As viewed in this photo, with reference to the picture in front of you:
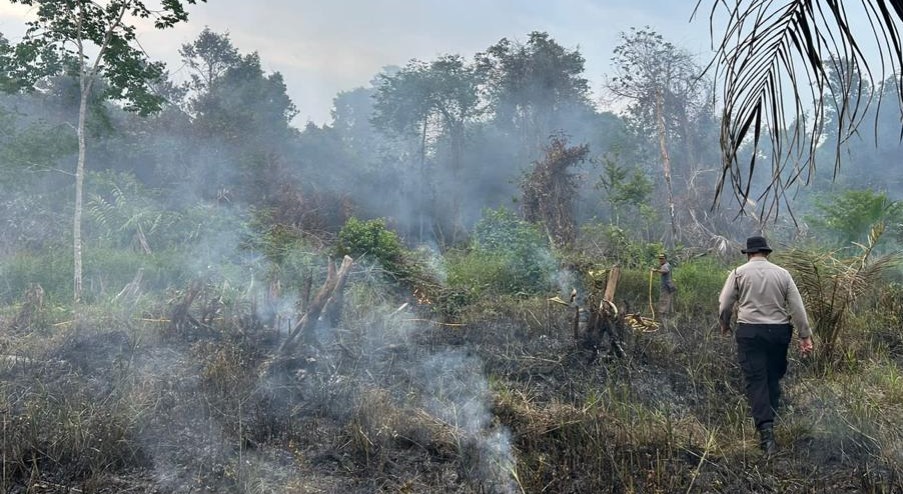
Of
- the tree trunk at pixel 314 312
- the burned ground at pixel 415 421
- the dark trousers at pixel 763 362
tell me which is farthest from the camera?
the tree trunk at pixel 314 312

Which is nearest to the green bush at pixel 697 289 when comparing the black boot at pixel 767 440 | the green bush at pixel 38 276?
the black boot at pixel 767 440

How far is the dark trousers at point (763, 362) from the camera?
187 inches

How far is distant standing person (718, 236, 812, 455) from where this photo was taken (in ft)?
15.6

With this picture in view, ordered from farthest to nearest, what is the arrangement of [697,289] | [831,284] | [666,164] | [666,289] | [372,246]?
[666,164] → [372,246] → [697,289] → [666,289] → [831,284]

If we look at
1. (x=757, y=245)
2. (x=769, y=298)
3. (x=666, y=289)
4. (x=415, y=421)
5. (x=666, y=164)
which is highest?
(x=666, y=164)

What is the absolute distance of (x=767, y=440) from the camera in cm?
461

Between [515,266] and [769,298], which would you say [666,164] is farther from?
[769,298]

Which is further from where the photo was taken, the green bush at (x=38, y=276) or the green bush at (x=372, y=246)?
the green bush at (x=38, y=276)

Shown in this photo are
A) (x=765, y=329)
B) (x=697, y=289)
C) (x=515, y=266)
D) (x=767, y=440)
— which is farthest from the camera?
(x=515, y=266)

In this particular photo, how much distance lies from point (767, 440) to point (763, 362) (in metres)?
0.57

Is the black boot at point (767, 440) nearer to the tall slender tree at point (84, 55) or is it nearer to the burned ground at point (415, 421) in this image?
the burned ground at point (415, 421)

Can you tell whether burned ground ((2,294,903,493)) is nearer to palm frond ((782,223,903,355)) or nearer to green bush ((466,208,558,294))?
palm frond ((782,223,903,355))

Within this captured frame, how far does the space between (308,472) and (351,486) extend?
1.20 feet

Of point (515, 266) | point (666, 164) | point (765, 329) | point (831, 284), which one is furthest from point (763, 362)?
point (666, 164)
